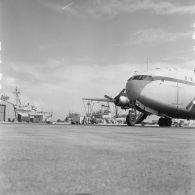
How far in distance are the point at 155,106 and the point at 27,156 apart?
24604 millimetres

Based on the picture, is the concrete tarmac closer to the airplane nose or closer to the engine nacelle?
the airplane nose

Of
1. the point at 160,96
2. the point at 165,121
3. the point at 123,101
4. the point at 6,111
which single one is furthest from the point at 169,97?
the point at 6,111

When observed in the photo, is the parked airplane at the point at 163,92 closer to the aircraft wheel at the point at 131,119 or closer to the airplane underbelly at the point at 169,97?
the airplane underbelly at the point at 169,97

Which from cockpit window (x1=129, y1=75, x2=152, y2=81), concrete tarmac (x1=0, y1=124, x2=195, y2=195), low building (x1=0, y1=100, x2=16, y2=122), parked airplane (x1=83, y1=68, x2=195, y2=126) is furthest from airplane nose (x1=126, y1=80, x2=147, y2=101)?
low building (x1=0, y1=100, x2=16, y2=122)

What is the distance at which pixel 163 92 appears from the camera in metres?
30.0

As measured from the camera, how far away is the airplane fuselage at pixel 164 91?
97.7 feet

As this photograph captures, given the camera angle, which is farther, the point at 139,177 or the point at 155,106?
the point at 155,106

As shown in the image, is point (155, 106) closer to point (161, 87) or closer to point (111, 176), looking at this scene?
point (161, 87)

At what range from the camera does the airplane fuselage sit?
97.7 feet

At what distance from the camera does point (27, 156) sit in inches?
261

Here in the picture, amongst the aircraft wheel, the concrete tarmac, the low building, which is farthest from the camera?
the low building

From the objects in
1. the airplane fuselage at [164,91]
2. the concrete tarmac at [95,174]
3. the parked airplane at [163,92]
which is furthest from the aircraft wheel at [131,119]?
the concrete tarmac at [95,174]

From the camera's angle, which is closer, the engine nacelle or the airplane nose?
the airplane nose

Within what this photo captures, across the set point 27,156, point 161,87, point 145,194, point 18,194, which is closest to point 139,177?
point 145,194
